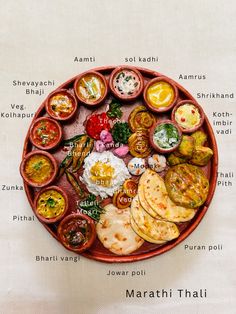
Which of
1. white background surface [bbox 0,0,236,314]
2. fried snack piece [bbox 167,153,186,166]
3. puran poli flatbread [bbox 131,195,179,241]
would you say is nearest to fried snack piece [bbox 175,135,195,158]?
fried snack piece [bbox 167,153,186,166]

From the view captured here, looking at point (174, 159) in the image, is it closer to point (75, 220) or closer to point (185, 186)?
point (185, 186)

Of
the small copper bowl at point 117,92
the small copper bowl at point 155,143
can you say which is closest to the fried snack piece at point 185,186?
the small copper bowl at point 155,143

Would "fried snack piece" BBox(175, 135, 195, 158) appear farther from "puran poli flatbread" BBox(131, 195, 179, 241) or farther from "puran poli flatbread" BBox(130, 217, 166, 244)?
"puran poli flatbread" BBox(130, 217, 166, 244)

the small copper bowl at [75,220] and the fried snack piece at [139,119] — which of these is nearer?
the small copper bowl at [75,220]

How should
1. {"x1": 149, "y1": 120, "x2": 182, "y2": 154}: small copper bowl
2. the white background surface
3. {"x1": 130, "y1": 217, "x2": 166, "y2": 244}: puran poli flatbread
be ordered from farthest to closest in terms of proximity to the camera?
the white background surface
{"x1": 130, "y1": 217, "x2": 166, "y2": 244}: puran poli flatbread
{"x1": 149, "y1": 120, "x2": 182, "y2": 154}: small copper bowl

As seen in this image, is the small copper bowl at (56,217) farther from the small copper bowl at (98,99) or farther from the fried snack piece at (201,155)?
the fried snack piece at (201,155)

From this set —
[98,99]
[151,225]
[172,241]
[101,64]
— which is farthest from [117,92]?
[172,241]

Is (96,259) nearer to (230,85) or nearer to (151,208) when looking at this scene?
(151,208)
